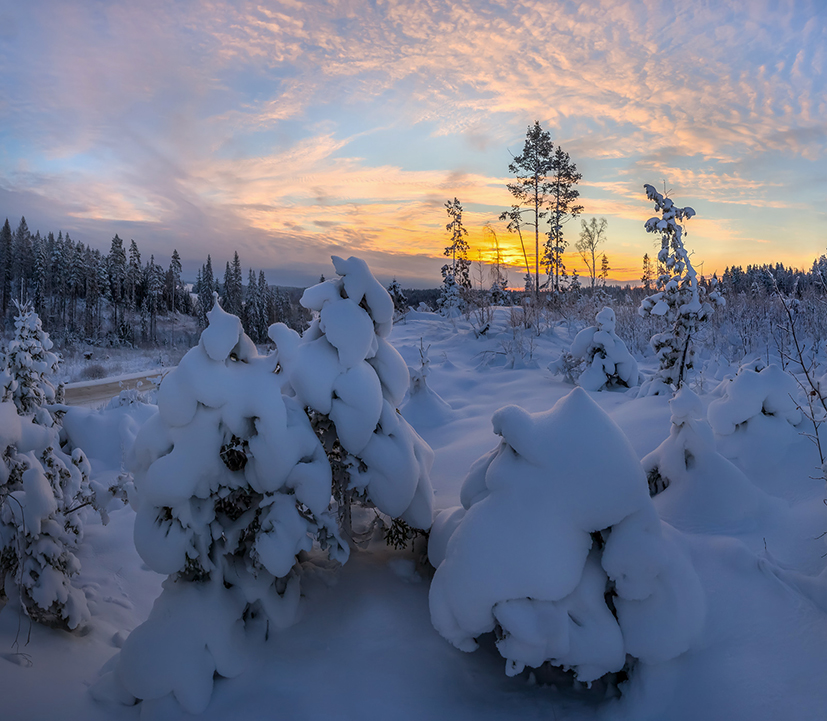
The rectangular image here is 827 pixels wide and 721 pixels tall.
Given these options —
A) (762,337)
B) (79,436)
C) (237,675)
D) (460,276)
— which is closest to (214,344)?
(237,675)

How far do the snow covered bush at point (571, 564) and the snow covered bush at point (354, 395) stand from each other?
0.75 metres

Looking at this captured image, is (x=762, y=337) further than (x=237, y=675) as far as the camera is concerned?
Yes

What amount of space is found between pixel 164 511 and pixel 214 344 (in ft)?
3.82

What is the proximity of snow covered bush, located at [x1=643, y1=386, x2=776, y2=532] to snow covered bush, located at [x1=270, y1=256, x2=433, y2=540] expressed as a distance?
82.8 inches

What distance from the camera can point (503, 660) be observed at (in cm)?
321

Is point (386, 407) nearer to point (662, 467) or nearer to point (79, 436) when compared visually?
point (662, 467)

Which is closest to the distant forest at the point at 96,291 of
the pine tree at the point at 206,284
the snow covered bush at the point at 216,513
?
the pine tree at the point at 206,284

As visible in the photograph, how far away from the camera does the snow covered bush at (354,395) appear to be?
11.4 feet

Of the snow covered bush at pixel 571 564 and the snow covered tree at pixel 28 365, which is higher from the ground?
the snow covered tree at pixel 28 365

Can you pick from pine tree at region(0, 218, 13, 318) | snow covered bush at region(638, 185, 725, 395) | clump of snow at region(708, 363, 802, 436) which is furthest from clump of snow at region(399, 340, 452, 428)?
pine tree at region(0, 218, 13, 318)

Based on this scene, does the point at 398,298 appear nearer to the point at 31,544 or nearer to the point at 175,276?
the point at 31,544

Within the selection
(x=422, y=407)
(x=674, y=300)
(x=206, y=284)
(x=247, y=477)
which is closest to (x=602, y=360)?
(x=674, y=300)

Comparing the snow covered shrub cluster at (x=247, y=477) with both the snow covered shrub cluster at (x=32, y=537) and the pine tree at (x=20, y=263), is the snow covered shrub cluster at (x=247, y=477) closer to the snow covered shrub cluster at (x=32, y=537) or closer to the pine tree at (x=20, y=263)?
the snow covered shrub cluster at (x=32, y=537)

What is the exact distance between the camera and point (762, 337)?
38.7ft
